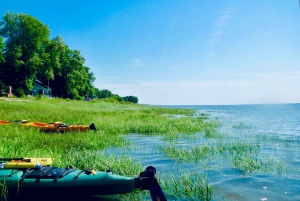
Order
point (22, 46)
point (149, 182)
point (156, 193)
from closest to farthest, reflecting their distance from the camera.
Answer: point (156, 193)
point (149, 182)
point (22, 46)

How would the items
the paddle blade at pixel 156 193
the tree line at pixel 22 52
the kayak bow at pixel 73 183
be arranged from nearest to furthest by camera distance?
1. the paddle blade at pixel 156 193
2. the kayak bow at pixel 73 183
3. the tree line at pixel 22 52

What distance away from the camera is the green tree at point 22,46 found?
1710 inches

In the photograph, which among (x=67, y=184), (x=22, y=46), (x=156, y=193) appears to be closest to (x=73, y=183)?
(x=67, y=184)

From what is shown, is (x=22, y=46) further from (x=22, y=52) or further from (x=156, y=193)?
(x=156, y=193)

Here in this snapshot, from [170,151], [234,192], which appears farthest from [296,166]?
[170,151]

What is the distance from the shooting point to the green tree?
143 ft

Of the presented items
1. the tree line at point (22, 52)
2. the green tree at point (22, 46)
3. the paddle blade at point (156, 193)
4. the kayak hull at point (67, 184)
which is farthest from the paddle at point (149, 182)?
the green tree at point (22, 46)

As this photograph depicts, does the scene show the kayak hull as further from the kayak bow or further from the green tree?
the green tree

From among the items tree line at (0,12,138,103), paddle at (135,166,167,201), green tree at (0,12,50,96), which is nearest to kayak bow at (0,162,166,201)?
paddle at (135,166,167,201)

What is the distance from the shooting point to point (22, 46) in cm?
4384

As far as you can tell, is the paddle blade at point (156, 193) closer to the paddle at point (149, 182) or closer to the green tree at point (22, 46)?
the paddle at point (149, 182)

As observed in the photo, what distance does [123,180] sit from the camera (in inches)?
187

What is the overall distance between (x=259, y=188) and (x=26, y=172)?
17.9ft

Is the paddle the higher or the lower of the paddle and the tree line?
the lower
